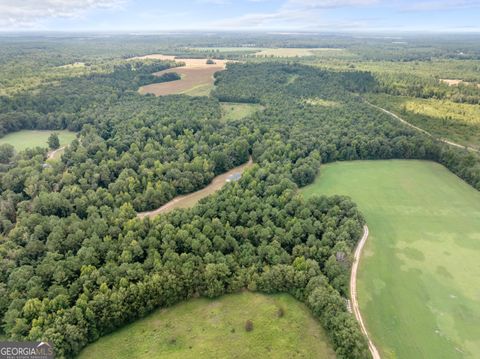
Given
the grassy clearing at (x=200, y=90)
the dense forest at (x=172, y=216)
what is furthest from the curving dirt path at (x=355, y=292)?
the grassy clearing at (x=200, y=90)

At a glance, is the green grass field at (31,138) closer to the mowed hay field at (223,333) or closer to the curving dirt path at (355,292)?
the mowed hay field at (223,333)

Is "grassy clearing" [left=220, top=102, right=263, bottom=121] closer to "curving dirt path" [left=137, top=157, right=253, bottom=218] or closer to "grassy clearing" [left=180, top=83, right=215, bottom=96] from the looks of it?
"grassy clearing" [left=180, top=83, right=215, bottom=96]

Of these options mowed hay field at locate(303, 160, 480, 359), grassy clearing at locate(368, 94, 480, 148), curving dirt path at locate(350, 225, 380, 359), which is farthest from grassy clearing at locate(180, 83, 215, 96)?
curving dirt path at locate(350, 225, 380, 359)

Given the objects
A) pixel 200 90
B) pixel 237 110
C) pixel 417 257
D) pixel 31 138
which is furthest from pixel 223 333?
pixel 200 90

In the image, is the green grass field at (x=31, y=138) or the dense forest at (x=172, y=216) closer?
the dense forest at (x=172, y=216)

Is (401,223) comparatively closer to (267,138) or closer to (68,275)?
(267,138)

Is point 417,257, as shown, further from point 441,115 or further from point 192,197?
point 441,115
